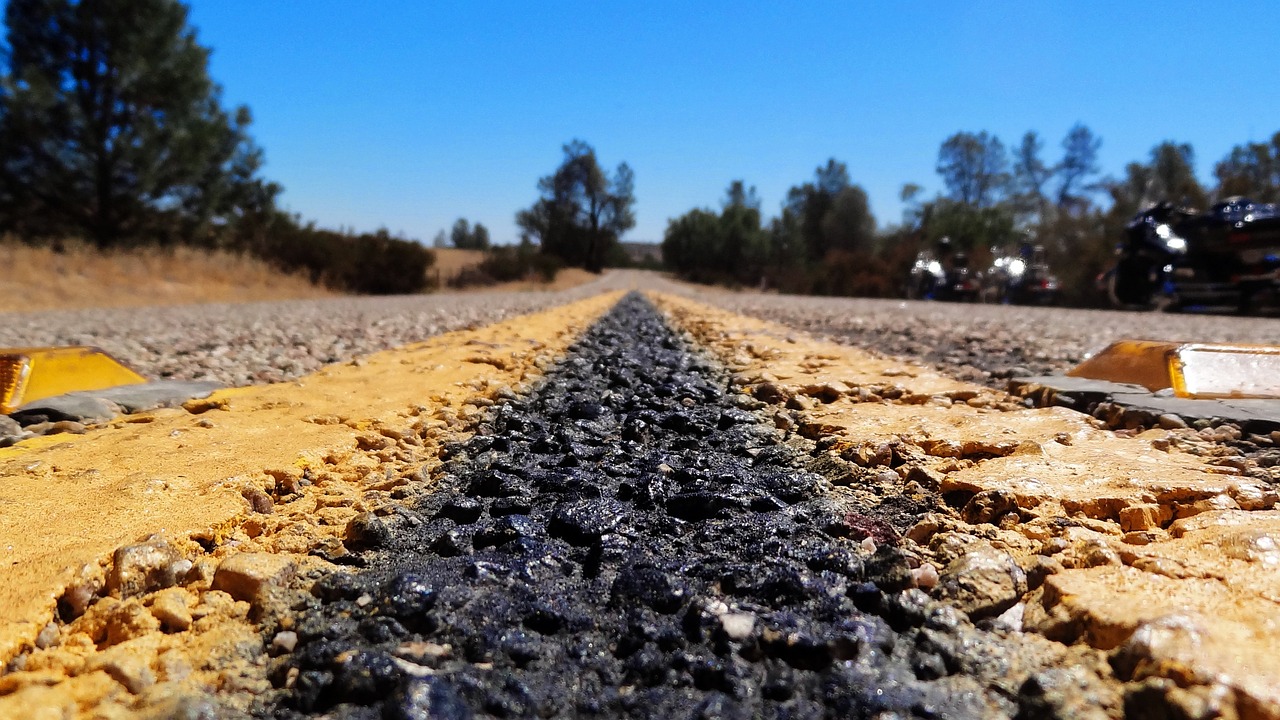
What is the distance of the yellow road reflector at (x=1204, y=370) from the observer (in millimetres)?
3000

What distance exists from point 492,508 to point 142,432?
1594 millimetres

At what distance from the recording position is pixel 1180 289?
11.8 meters

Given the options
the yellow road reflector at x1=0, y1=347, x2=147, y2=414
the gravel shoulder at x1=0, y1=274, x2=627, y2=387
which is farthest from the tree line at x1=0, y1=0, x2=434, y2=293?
the yellow road reflector at x1=0, y1=347, x2=147, y2=414

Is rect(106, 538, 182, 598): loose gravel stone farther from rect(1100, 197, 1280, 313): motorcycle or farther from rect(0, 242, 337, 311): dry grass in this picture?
rect(1100, 197, 1280, 313): motorcycle

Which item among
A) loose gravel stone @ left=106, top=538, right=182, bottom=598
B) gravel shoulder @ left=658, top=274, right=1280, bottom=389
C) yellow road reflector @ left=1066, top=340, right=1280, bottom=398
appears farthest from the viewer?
gravel shoulder @ left=658, top=274, right=1280, bottom=389

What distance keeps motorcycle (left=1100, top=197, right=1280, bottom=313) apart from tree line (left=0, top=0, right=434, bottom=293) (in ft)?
80.3

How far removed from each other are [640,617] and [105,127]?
82.6 feet

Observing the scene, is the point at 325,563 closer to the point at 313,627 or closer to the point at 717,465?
the point at 313,627

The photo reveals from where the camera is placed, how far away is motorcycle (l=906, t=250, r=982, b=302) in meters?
20.9

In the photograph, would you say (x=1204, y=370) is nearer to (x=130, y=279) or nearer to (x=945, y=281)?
(x=130, y=279)

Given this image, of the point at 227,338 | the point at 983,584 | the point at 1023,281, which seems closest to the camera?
the point at 983,584

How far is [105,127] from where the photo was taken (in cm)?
1972

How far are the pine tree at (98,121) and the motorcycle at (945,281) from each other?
23.4 meters

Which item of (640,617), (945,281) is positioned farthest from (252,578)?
(945,281)
